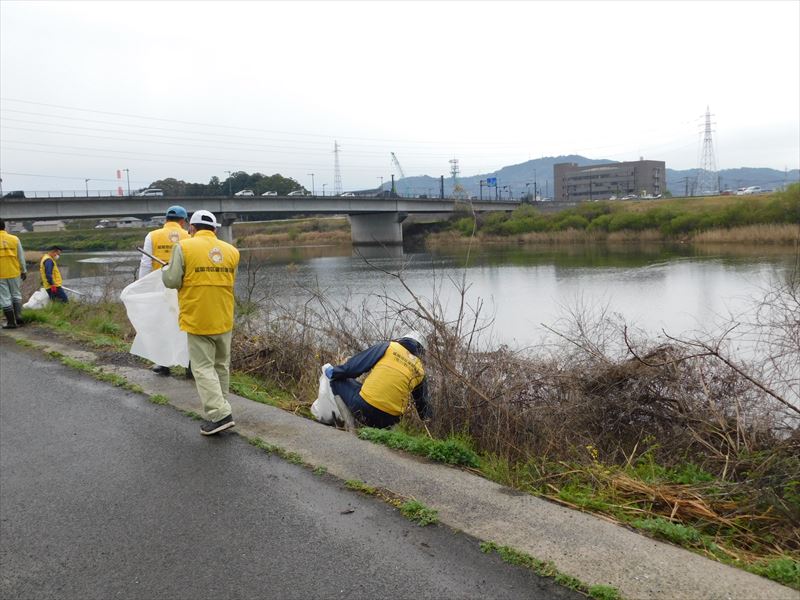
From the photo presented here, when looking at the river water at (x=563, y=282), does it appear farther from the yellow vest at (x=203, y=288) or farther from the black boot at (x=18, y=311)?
the black boot at (x=18, y=311)

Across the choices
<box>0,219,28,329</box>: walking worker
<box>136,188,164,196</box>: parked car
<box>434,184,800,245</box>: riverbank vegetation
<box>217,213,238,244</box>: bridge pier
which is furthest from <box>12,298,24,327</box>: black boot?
<box>136,188,164,196</box>: parked car

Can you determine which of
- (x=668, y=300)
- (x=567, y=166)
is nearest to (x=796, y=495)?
(x=668, y=300)

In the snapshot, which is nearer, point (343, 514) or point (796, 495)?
point (343, 514)

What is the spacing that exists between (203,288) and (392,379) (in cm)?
179

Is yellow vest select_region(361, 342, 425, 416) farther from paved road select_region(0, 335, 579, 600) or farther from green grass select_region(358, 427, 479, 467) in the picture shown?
paved road select_region(0, 335, 579, 600)

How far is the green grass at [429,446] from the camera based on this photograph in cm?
Result: 470

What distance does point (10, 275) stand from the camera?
10508mm

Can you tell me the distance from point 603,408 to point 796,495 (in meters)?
2.40

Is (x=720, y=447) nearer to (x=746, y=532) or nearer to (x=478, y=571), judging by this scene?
(x=746, y=532)

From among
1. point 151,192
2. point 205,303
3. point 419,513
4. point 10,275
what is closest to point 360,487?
point 419,513

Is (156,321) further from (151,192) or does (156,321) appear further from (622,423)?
(151,192)

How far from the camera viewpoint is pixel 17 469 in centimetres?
470

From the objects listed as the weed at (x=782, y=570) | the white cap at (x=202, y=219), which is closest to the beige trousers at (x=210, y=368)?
the white cap at (x=202, y=219)

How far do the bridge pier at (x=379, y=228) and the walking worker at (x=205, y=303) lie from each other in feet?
203
